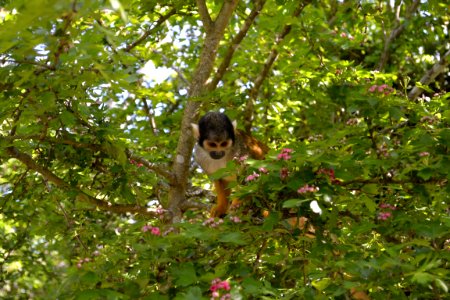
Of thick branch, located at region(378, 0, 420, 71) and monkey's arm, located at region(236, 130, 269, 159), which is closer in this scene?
monkey's arm, located at region(236, 130, 269, 159)

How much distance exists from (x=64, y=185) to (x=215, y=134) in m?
1.85

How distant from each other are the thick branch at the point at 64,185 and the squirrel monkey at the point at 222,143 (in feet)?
3.57

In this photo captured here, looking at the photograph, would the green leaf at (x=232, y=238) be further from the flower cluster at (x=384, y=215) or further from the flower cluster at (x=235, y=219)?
the flower cluster at (x=384, y=215)

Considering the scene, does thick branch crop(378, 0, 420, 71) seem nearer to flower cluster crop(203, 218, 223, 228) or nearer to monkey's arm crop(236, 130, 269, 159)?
monkey's arm crop(236, 130, 269, 159)

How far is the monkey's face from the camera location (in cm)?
646

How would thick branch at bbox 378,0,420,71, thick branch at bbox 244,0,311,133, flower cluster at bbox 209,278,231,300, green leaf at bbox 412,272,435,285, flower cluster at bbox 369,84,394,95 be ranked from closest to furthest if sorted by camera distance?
green leaf at bbox 412,272,435,285 < flower cluster at bbox 209,278,231,300 < flower cluster at bbox 369,84,394,95 < thick branch at bbox 244,0,311,133 < thick branch at bbox 378,0,420,71

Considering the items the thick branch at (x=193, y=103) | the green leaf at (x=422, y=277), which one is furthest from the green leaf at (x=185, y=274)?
the thick branch at (x=193, y=103)

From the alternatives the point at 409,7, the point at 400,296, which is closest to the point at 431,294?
the point at 400,296

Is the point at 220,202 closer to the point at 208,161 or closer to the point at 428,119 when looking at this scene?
the point at 208,161

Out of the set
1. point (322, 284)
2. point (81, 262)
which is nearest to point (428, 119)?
point (322, 284)

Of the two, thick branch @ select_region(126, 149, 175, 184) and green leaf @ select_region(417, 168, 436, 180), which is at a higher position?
thick branch @ select_region(126, 149, 175, 184)

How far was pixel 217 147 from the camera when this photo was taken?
650 cm

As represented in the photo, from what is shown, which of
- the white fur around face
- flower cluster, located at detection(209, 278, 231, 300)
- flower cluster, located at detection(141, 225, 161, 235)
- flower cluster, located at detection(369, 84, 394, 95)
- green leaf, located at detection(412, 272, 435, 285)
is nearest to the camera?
green leaf, located at detection(412, 272, 435, 285)

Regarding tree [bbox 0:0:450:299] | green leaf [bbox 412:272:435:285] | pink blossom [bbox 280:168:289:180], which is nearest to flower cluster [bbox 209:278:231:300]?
tree [bbox 0:0:450:299]
